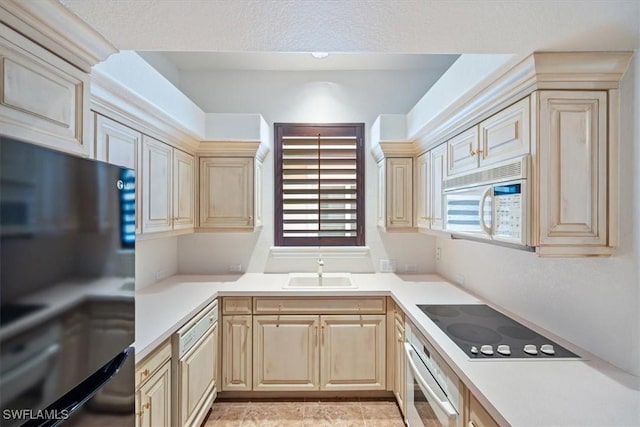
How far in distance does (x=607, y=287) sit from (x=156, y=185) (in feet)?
8.22

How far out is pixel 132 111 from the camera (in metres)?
1.78

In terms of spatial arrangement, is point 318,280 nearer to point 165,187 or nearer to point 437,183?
point 437,183

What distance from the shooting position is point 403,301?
2.26 metres

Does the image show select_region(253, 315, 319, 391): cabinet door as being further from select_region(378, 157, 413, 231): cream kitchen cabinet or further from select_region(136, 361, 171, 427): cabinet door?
select_region(378, 157, 413, 231): cream kitchen cabinet

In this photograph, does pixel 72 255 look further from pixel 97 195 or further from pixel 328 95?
pixel 328 95

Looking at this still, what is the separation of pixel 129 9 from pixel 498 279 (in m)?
2.42

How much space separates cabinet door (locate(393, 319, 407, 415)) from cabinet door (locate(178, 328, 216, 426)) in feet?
4.52

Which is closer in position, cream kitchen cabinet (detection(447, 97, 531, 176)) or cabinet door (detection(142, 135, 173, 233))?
cream kitchen cabinet (detection(447, 97, 531, 176))

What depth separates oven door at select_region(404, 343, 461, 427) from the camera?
4.66ft

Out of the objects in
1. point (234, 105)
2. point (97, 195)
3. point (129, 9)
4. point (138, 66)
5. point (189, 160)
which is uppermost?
point (234, 105)

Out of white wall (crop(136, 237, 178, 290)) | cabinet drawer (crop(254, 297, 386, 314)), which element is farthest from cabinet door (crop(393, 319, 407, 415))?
white wall (crop(136, 237, 178, 290))

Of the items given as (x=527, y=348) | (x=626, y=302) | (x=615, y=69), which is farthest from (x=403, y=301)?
(x=615, y=69)

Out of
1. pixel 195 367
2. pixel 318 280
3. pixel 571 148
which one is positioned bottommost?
pixel 195 367

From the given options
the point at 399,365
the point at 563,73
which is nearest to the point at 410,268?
the point at 399,365
